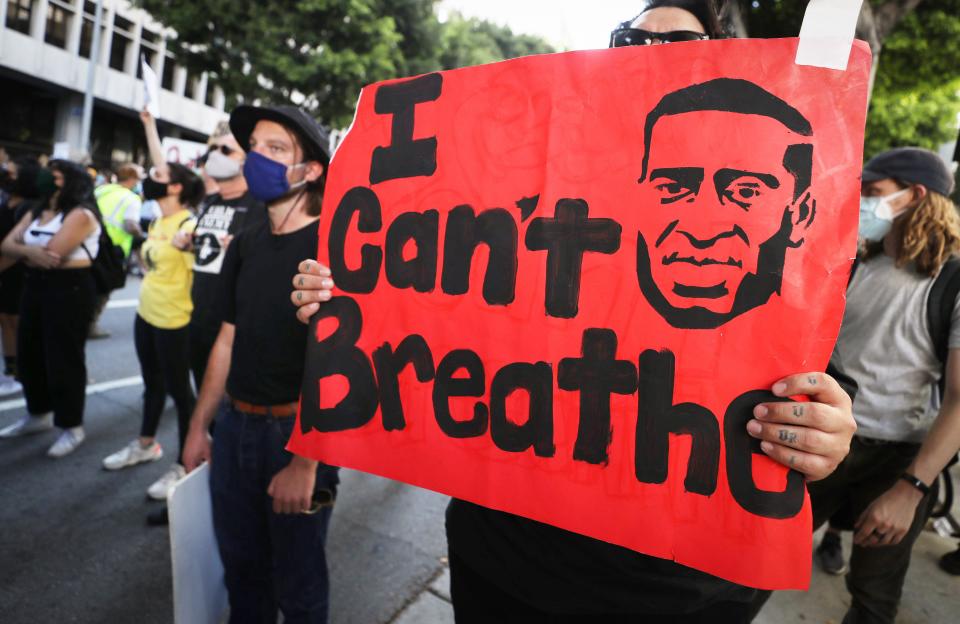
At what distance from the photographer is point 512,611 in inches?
45.5

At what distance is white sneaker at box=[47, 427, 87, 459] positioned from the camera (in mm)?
3598

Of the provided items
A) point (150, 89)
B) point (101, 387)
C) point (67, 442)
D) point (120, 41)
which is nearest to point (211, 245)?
point (150, 89)

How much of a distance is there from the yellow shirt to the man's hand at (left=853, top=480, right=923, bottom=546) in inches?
130

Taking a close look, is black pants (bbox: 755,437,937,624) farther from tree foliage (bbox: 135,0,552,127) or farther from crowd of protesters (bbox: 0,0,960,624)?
tree foliage (bbox: 135,0,552,127)

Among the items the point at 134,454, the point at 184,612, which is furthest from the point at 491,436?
the point at 134,454

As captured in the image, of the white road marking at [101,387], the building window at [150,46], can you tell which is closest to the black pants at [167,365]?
the white road marking at [101,387]

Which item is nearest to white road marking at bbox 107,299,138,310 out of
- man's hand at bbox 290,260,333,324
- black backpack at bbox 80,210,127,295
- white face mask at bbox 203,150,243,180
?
black backpack at bbox 80,210,127,295

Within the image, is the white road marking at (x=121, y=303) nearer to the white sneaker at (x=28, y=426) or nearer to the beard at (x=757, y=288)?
the white sneaker at (x=28, y=426)

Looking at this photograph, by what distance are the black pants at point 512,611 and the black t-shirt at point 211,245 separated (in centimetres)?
227

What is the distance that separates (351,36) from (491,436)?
16.7 meters

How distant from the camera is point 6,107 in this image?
18484 mm

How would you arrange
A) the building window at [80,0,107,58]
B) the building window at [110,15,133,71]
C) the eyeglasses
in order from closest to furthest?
the eyeglasses → the building window at [80,0,107,58] → the building window at [110,15,133,71]

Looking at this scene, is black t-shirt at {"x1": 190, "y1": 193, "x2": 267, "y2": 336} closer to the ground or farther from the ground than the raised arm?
closer to the ground

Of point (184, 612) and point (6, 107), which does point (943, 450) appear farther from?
point (6, 107)
